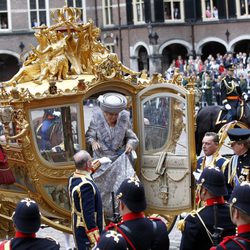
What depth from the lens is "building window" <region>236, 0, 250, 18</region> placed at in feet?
123

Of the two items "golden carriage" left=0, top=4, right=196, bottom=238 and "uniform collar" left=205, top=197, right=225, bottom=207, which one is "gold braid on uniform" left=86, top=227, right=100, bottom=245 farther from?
"uniform collar" left=205, top=197, right=225, bottom=207

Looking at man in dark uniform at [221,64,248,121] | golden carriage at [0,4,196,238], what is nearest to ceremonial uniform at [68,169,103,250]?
golden carriage at [0,4,196,238]

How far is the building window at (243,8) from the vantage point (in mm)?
37562

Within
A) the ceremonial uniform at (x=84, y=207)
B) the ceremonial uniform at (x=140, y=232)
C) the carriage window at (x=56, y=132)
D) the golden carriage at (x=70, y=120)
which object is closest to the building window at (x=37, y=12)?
the golden carriage at (x=70, y=120)

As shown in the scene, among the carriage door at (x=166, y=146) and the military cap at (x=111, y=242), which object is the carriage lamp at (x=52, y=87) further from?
the military cap at (x=111, y=242)

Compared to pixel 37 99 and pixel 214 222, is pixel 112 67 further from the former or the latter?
pixel 214 222

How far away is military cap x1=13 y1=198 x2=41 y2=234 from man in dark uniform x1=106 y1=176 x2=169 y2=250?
2.00 feet

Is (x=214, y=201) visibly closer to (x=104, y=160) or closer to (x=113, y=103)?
(x=104, y=160)

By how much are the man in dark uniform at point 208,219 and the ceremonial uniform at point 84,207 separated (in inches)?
72.5

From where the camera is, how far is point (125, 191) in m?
6.21

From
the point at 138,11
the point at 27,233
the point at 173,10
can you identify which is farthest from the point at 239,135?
the point at 138,11

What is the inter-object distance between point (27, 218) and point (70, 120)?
4.03 m

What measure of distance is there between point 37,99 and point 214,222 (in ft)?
12.5

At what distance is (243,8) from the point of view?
37.8 m
